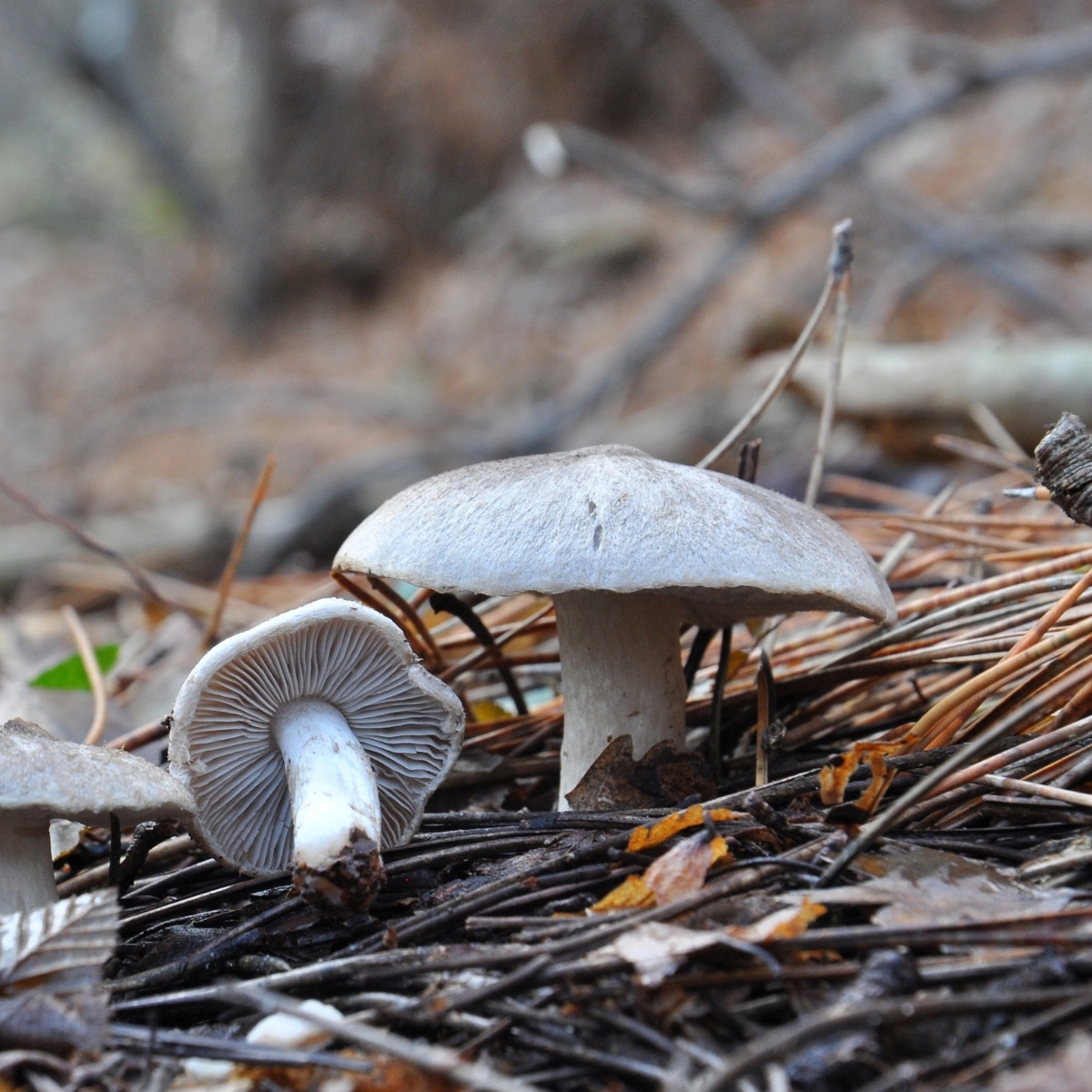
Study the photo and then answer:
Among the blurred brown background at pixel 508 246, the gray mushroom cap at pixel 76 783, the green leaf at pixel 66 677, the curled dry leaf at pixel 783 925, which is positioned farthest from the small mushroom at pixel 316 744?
the blurred brown background at pixel 508 246

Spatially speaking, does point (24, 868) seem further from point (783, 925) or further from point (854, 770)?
point (854, 770)

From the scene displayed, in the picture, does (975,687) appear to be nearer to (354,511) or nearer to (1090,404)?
(1090,404)

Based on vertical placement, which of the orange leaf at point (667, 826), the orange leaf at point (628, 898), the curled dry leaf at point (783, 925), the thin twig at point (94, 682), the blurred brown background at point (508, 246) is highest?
the blurred brown background at point (508, 246)

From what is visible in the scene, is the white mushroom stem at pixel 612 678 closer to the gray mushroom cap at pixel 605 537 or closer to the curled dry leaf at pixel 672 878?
the gray mushroom cap at pixel 605 537

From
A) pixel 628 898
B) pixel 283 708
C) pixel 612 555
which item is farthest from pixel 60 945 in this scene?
pixel 612 555

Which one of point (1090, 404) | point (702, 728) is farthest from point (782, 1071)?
point (1090, 404)

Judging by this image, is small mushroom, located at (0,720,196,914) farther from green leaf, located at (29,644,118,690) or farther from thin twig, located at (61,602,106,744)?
green leaf, located at (29,644,118,690)
